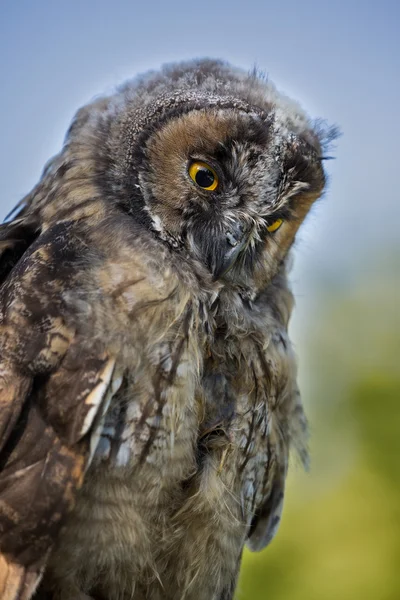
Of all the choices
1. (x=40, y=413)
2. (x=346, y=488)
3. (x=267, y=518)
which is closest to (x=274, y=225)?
(x=40, y=413)

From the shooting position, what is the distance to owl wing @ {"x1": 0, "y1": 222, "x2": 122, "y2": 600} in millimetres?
2041

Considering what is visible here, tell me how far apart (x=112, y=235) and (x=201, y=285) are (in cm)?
35

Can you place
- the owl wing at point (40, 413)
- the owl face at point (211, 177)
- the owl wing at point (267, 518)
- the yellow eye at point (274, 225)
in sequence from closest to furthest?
the owl wing at point (40, 413) → the owl face at point (211, 177) → the yellow eye at point (274, 225) → the owl wing at point (267, 518)

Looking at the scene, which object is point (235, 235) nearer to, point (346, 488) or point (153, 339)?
point (153, 339)

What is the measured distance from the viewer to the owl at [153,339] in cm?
213

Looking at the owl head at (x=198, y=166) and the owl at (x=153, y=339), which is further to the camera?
the owl head at (x=198, y=166)

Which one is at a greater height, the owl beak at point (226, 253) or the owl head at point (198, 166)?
the owl head at point (198, 166)

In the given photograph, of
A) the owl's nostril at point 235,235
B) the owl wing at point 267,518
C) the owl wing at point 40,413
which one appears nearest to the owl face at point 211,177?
the owl's nostril at point 235,235

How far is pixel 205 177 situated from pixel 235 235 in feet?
0.75

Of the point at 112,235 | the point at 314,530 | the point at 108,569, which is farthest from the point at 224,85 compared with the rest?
the point at 314,530

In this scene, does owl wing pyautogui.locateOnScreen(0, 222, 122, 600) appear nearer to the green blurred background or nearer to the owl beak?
the owl beak

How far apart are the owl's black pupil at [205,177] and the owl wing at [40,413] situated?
0.58 meters

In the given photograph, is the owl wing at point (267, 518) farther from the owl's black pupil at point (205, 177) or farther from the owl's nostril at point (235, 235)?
the owl's black pupil at point (205, 177)

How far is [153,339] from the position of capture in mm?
2297
